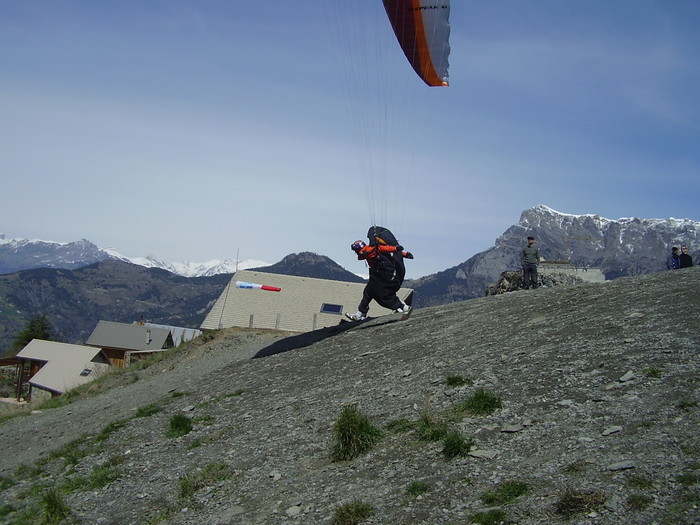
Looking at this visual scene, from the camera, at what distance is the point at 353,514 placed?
8.03 metres

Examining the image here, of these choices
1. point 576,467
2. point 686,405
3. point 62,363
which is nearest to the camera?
point 576,467

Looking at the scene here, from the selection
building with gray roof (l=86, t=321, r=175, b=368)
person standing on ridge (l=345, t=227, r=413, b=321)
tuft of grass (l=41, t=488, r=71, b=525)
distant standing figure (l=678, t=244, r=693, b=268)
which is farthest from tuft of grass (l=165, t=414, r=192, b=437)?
building with gray roof (l=86, t=321, r=175, b=368)

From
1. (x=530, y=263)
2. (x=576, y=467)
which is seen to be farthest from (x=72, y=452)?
(x=530, y=263)

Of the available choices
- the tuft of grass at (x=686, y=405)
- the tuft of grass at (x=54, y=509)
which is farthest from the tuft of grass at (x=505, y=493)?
the tuft of grass at (x=54, y=509)

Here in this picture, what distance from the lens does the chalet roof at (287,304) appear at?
136 ft

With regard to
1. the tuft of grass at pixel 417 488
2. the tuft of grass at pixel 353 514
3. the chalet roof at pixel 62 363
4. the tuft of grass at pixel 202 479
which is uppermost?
the tuft of grass at pixel 417 488

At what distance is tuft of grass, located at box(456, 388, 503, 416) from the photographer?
32.4ft

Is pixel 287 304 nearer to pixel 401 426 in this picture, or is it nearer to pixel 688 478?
pixel 401 426

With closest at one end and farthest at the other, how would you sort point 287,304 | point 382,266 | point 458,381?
point 458,381
point 382,266
point 287,304

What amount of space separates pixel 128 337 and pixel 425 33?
64.8m

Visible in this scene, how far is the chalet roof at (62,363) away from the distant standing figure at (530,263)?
39732 mm

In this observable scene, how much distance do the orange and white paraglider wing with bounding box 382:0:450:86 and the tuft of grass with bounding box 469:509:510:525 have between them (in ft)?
45.3

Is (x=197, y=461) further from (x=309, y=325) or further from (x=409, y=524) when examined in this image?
(x=309, y=325)

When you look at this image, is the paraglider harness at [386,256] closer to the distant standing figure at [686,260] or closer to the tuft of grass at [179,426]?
the tuft of grass at [179,426]
